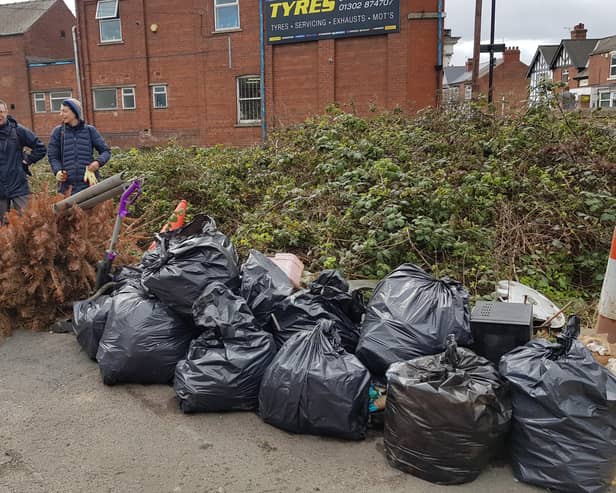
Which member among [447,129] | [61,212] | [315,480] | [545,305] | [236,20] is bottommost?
[315,480]

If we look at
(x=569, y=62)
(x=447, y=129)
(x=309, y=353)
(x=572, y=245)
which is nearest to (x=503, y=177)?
(x=572, y=245)

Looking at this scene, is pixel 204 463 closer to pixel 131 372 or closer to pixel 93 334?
pixel 131 372

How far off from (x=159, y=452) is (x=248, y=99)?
16.9 m

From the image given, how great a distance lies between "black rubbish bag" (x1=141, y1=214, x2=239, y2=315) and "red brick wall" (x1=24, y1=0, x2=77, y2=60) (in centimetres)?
2742

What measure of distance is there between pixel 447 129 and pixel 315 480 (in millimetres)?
5987

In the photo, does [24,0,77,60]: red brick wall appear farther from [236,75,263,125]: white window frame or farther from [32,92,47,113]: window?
[236,75,263,125]: white window frame

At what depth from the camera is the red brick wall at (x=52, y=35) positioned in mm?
27062

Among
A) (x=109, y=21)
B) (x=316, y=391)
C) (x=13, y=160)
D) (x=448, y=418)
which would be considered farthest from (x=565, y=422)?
(x=109, y=21)

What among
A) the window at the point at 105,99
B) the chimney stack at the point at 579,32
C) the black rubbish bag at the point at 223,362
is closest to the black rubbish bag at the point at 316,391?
the black rubbish bag at the point at 223,362

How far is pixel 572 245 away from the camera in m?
5.11

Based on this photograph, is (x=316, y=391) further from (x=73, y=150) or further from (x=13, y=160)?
(x=13, y=160)

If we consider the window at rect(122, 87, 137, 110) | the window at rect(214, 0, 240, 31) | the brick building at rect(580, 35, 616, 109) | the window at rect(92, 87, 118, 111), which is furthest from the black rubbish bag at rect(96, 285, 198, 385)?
the brick building at rect(580, 35, 616, 109)

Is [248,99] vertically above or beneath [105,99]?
beneath

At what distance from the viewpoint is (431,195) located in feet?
17.4
